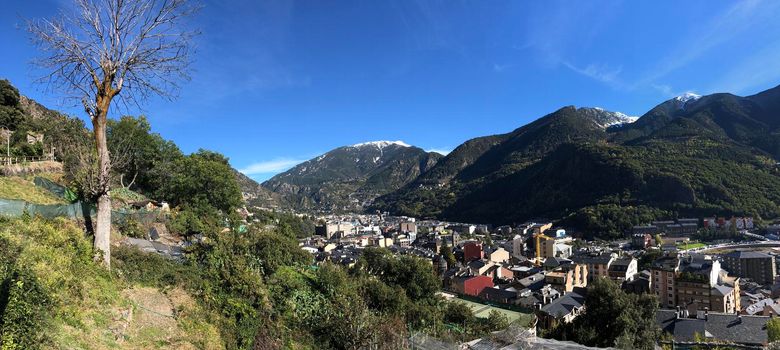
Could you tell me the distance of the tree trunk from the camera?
8398 millimetres

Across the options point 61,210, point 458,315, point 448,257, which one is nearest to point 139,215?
point 61,210

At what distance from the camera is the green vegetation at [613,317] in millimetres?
20453

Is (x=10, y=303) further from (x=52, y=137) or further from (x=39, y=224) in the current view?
(x=52, y=137)

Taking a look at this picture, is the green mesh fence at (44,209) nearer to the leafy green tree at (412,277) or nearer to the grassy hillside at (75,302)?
the grassy hillside at (75,302)

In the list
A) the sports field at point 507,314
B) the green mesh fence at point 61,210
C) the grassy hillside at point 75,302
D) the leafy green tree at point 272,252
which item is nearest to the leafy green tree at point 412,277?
the sports field at point 507,314

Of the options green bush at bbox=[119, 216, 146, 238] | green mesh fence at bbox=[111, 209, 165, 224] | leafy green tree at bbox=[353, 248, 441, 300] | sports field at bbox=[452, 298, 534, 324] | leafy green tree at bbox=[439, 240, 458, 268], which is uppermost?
green mesh fence at bbox=[111, 209, 165, 224]

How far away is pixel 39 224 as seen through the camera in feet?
27.6

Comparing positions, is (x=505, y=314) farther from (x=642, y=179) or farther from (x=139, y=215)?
(x=642, y=179)

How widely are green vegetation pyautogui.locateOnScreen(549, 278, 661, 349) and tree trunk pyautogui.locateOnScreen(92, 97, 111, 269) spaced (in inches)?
824

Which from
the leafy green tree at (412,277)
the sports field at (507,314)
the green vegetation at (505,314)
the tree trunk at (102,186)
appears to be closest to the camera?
the tree trunk at (102,186)

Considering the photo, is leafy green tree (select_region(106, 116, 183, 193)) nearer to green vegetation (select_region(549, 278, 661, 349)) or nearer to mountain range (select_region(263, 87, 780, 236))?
green vegetation (select_region(549, 278, 661, 349))

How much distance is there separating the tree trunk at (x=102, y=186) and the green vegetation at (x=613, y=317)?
20.9 metres

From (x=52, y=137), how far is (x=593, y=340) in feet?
116

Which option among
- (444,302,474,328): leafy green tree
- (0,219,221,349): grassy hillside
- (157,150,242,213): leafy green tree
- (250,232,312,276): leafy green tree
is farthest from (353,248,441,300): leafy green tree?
(0,219,221,349): grassy hillside
